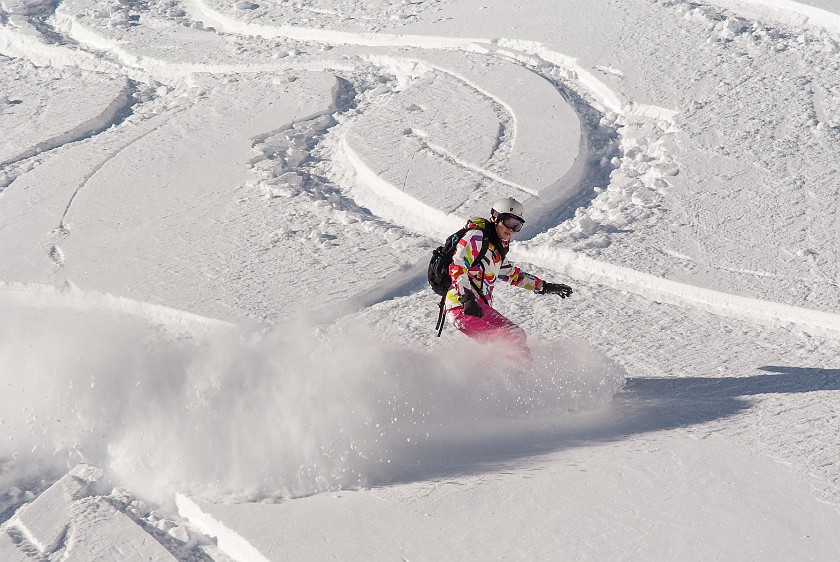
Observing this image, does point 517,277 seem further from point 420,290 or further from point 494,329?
point 420,290

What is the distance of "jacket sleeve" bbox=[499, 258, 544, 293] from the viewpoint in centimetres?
597

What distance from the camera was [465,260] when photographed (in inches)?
221

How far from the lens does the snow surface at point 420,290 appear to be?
194 inches

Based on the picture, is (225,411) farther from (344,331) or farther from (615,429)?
(615,429)

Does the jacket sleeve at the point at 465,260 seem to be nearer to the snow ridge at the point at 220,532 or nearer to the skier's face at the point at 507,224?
the skier's face at the point at 507,224

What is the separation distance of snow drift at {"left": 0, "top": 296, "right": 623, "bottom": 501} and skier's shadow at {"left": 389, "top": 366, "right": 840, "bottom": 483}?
0.24 feet

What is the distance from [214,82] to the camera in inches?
453

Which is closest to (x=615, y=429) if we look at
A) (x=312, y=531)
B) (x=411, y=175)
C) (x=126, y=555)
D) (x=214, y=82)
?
(x=312, y=531)

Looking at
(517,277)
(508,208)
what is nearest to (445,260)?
(508,208)

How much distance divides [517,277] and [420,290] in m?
1.46

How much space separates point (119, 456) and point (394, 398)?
1754 mm

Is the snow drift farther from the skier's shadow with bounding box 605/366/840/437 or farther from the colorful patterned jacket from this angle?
the colorful patterned jacket

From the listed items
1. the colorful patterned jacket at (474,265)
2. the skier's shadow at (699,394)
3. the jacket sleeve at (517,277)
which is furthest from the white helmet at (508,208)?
the skier's shadow at (699,394)

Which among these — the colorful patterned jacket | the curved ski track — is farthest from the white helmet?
the curved ski track
